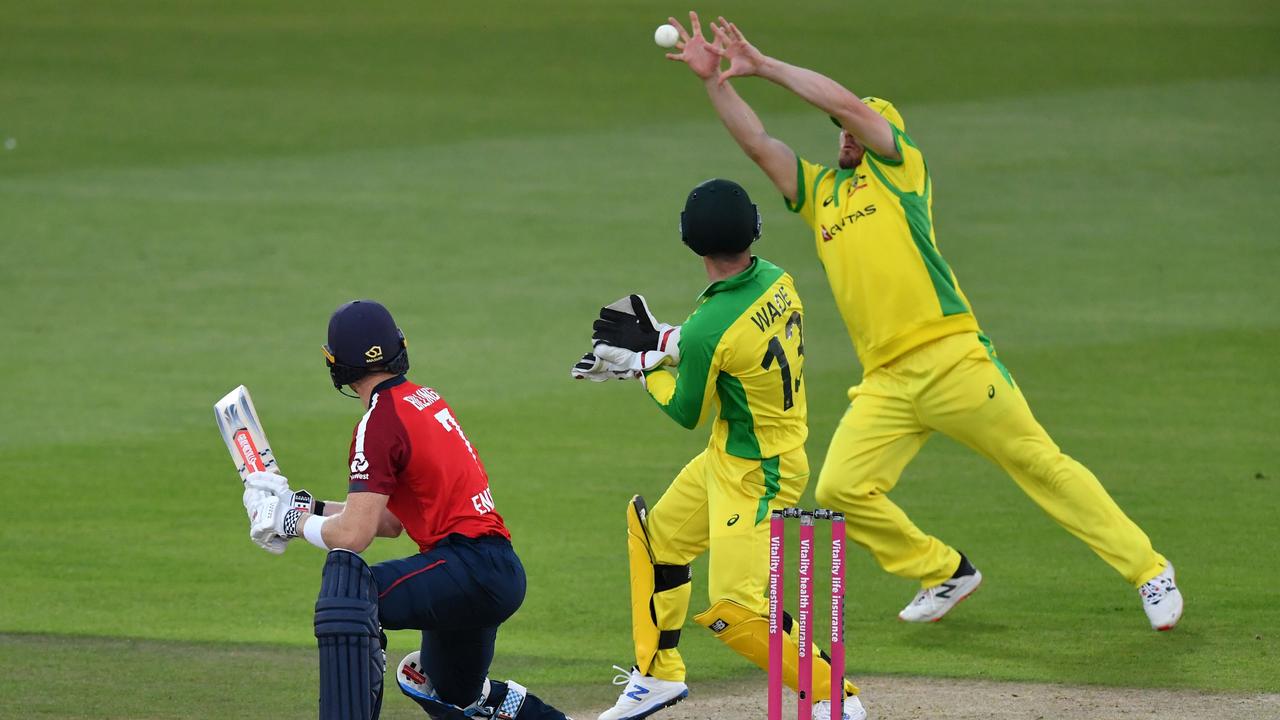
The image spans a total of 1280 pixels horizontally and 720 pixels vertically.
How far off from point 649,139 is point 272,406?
12.8 m

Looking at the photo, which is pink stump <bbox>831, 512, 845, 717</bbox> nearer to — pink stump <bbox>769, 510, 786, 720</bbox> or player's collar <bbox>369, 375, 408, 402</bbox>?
pink stump <bbox>769, 510, 786, 720</bbox>

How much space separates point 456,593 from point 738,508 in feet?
4.06

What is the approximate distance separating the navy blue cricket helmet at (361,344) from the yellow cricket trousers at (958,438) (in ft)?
8.59

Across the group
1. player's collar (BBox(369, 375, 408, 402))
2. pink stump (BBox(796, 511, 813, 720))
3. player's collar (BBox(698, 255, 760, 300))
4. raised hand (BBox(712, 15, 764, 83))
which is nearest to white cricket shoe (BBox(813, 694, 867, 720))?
pink stump (BBox(796, 511, 813, 720))

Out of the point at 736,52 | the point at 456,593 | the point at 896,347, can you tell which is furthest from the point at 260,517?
the point at 896,347

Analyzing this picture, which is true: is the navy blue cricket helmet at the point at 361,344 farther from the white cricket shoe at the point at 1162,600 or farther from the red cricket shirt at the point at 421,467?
the white cricket shoe at the point at 1162,600

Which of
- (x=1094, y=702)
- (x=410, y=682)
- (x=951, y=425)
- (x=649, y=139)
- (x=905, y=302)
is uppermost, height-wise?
(x=649, y=139)

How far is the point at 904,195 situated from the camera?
27.0ft

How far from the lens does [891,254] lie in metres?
8.20

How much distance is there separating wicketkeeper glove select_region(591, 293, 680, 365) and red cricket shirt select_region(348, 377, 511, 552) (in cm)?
77

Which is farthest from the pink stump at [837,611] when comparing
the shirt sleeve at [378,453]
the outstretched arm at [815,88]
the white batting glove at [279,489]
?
the outstretched arm at [815,88]

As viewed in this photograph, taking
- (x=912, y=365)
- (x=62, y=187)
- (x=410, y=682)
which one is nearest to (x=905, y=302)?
(x=912, y=365)

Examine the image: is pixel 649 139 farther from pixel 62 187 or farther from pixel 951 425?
pixel 951 425

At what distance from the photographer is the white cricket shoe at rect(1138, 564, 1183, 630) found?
27.4ft
